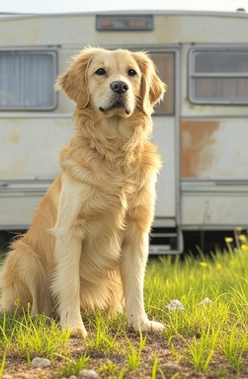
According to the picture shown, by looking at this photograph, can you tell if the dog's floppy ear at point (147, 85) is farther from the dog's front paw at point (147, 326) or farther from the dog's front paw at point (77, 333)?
the dog's front paw at point (77, 333)

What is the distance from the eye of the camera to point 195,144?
371 inches

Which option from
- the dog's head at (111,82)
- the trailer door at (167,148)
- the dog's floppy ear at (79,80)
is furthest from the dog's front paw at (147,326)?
the trailer door at (167,148)

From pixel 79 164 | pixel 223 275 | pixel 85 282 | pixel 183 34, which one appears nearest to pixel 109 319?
pixel 85 282

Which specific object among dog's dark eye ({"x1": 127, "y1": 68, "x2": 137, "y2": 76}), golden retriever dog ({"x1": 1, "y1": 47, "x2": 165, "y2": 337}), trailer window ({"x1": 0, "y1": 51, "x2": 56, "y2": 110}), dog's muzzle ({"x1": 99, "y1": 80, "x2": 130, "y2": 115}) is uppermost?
trailer window ({"x1": 0, "y1": 51, "x2": 56, "y2": 110})

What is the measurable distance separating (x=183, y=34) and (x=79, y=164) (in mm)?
4973

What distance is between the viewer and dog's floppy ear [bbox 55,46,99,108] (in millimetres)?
5020

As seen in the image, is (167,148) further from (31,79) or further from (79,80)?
(79,80)

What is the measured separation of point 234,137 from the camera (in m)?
9.44

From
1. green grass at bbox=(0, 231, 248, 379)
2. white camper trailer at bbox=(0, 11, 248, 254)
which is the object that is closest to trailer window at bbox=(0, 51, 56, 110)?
white camper trailer at bbox=(0, 11, 248, 254)

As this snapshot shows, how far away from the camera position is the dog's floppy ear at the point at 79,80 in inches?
198

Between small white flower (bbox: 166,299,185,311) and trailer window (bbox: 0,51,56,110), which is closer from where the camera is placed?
small white flower (bbox: 166,299,185,311)

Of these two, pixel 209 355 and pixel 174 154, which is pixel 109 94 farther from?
pixel 174 154

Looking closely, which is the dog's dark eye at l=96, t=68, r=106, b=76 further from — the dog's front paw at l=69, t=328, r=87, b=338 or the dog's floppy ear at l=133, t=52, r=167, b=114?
the dog's front paw at l=69, t=328, r=87, b=338

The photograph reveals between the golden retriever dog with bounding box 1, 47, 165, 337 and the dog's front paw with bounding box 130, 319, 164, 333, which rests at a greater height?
the golden retriever dog with bounding box 1, 47, 165, 337
